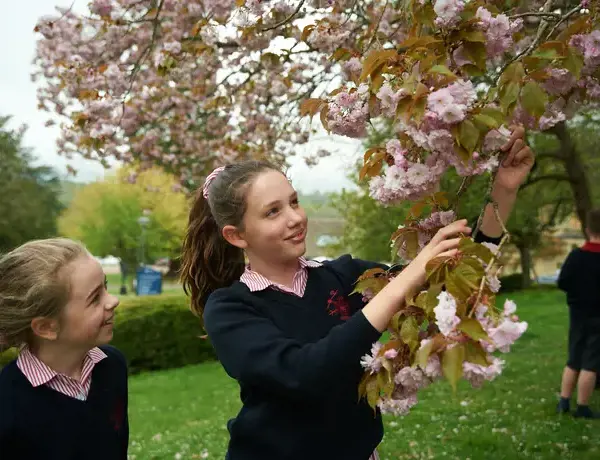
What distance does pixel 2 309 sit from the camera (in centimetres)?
205

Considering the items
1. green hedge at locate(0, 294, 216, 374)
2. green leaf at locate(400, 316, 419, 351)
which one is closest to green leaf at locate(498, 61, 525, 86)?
green leaf at locate(400, 316, 419, 351)

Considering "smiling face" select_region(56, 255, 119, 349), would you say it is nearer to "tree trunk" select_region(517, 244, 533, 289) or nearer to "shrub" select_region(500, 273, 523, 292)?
"tree trunk" select_region(517, 244, 533, 289)

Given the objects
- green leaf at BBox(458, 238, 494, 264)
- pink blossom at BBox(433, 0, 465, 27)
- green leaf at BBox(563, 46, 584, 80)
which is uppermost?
pink blossom at BBox(433, 0, 465, 27)

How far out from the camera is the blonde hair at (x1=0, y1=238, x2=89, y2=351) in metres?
2.04

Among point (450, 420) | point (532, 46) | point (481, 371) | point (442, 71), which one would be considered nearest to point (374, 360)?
Result: point (481, 371)

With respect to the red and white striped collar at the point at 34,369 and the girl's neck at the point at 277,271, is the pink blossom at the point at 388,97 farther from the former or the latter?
the red and white striped collar at the point at 34,369

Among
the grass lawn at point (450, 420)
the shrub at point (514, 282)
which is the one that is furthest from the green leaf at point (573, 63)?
the shrub at point (514, 282)

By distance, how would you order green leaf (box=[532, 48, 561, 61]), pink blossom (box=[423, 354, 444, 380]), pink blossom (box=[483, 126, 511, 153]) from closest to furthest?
pink blossom (box=[423, 354, 444, 380]) → pink blossom (box=[483, 126, 511, 153]) → green leaf (box=[532, 48, 561, 61])

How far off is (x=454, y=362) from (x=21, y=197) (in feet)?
111

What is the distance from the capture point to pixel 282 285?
198 cm

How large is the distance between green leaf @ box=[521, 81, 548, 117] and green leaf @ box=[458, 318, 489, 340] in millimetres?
581

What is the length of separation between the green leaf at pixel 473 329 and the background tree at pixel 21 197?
29.9 meters

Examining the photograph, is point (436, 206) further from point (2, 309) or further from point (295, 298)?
point (2, 309)

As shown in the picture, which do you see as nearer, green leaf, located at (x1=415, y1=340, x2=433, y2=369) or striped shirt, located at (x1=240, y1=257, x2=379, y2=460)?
green leaf, located at (x1=415, y1=340, x2=433, y2=369)
